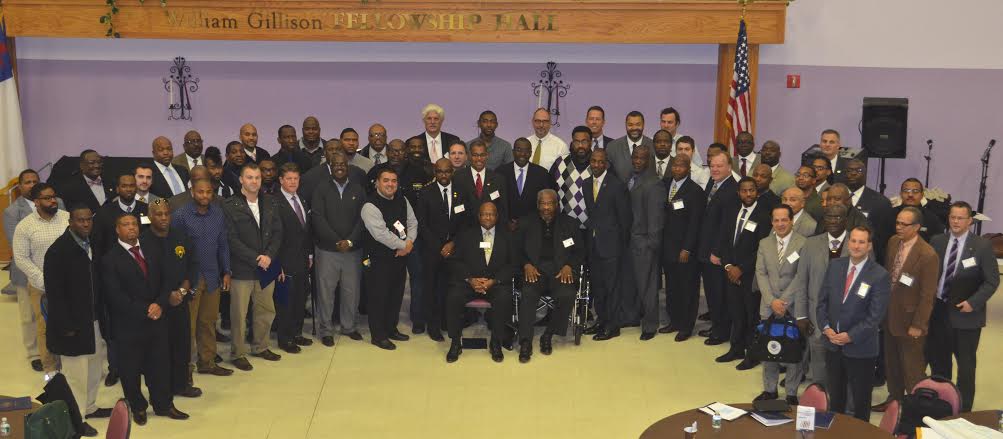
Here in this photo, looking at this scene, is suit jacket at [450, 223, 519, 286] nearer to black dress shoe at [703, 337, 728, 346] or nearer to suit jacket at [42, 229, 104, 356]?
black dress shoe at [703, 337, 728, 346]

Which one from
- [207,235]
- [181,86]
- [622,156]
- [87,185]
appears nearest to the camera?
[207,235]

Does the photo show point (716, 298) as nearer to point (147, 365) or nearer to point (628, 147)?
point (628, 147)

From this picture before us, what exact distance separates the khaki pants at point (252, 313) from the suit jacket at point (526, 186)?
2103mm

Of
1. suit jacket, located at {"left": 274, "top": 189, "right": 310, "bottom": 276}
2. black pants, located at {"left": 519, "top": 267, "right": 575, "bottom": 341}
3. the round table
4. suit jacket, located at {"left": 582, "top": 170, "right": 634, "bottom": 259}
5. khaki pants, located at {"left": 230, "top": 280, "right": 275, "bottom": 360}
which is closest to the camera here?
the round table

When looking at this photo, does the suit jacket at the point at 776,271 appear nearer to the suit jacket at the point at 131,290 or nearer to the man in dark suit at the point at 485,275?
the man in dark suit at the point at 485,275

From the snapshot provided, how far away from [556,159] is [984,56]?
5.60m

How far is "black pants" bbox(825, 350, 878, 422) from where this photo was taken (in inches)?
243

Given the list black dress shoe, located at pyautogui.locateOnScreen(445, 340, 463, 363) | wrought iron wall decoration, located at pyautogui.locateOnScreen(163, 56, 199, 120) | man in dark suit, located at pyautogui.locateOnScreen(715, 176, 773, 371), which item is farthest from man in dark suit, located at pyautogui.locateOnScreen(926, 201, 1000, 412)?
wrought iron wall decoration, located at pyautogui.locateOnScreen(163, 56, 199, 120)

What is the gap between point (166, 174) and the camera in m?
8.20

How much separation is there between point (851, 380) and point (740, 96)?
4.54m

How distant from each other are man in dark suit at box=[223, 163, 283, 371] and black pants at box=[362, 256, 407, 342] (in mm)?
814

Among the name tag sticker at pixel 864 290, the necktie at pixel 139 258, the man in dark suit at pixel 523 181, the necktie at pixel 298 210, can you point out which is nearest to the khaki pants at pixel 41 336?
the necktie at pixel 139 258

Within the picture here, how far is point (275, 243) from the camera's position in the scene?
7.62m

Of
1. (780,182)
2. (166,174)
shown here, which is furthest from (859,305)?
(166,174)
